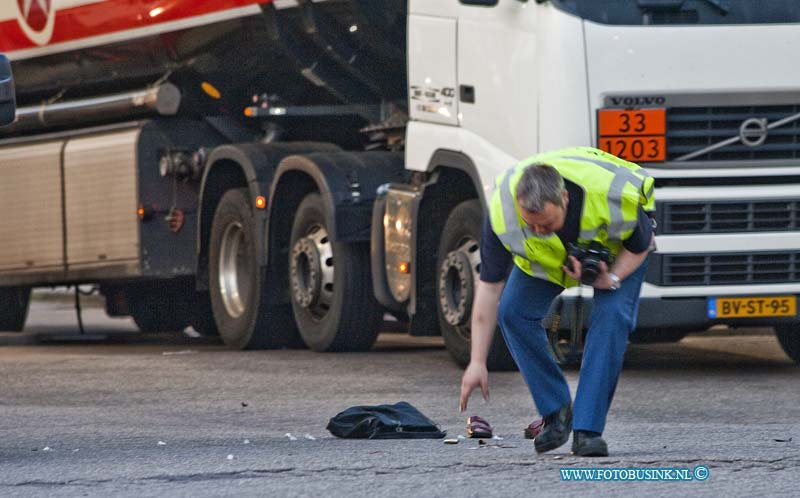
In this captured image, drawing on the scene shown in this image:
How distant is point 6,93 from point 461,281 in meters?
4.77

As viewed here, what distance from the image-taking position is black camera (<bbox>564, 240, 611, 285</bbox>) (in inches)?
289

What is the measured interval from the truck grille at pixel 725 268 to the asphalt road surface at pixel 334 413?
59 cm

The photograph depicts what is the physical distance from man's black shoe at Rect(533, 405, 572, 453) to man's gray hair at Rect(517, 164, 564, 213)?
0.96 meters

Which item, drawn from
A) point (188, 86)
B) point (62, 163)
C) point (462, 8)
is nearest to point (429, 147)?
point (462, 8)

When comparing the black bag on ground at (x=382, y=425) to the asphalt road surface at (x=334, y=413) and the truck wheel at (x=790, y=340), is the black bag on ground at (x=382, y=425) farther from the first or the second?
the truck wheel at (x=790, y=340)

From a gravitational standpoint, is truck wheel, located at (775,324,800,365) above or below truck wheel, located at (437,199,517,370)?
below

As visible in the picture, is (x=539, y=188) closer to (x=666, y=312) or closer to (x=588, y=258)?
(x=588, y=258)

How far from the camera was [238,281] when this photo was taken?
1552cm

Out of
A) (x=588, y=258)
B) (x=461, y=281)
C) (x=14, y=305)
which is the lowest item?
(x=14, y=305)

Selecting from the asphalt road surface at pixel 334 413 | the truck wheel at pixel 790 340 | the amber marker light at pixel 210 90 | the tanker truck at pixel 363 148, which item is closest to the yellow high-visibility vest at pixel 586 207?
the asphalt road surface at pixel 334 413

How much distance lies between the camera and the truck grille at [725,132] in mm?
11438

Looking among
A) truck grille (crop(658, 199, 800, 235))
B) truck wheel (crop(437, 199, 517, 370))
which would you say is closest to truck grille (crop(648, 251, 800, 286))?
truck grille (crop(658, 199, 800, 235))

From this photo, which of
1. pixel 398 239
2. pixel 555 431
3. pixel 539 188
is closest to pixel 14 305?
pixel 398 239

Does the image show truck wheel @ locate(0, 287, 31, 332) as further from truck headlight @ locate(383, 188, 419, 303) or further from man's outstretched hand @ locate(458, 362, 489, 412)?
man's outstretched hand @ locate(458, 362, 489, 412)
